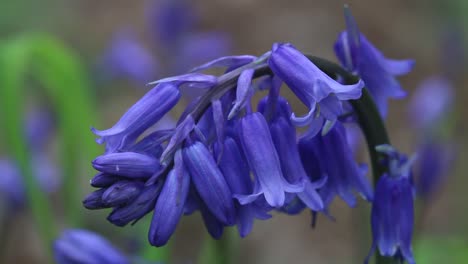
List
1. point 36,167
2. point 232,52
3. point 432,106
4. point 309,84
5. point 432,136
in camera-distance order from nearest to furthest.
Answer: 1. point 309,84
2. point 432,136
3. point 432,106
4. point 36,167
5. point 232,52

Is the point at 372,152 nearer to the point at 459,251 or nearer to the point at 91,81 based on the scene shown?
the point at 459,251

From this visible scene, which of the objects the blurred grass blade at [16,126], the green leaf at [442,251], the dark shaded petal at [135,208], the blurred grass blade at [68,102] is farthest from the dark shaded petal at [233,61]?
the green leaf at [442,251]

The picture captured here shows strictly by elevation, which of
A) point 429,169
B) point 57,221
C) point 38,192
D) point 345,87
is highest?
Result: point 345,87

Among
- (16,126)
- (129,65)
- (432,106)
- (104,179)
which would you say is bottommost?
(432,106)

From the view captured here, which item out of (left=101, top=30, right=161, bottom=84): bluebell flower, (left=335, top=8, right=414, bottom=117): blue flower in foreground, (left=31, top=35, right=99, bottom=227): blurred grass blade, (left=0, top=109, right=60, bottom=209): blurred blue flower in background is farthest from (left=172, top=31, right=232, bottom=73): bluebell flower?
(left=335, top=8, right=414, bottom=117): blue flower in foreground

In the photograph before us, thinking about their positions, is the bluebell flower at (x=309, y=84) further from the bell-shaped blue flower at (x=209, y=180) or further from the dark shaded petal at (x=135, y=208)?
the dark shaded petal at (x=135, y=208)

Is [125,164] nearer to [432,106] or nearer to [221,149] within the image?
[221,149]

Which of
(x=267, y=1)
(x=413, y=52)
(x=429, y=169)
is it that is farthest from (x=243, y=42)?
(x=429, y=169)

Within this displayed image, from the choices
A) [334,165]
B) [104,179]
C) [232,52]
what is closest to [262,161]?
[334,165]
